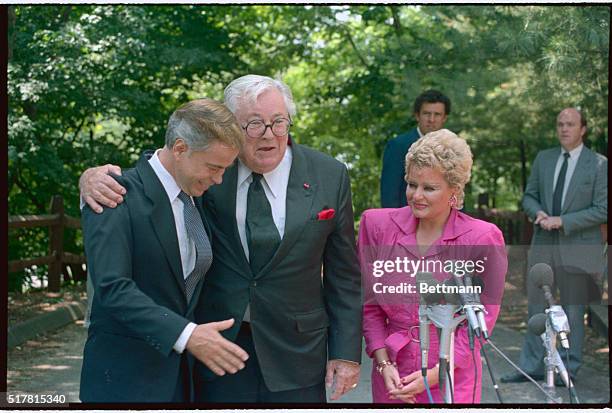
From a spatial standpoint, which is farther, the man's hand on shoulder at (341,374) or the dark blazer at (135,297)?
the man's hand on shoulder at (341,374)

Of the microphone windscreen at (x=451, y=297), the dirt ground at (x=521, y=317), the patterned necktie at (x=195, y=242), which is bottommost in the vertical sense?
the dirt ground at (x=521, y=317)

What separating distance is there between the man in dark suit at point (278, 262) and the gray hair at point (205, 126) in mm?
161

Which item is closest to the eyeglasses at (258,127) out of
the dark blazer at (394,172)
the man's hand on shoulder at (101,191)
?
the man's hand on shoulder at (101,191)

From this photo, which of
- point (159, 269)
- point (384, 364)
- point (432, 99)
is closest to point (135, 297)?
point (159, 269)

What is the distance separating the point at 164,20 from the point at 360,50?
178cm

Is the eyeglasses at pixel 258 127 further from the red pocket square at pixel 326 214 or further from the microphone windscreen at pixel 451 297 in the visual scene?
the microphone windscreen at pixel 451 297

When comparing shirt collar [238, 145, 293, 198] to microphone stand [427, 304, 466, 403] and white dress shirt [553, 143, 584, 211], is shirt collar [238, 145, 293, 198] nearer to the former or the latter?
microphone stand [427, 304, 466, 403]

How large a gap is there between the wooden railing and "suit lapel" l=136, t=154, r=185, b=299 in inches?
219

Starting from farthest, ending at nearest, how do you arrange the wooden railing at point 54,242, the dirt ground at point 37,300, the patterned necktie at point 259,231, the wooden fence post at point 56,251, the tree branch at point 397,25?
the wooden fence post at point 56,251, the wooden railing at point 54,242, the tree branch at point 397,25, the dirt ground at point 37,300, the patterned necktie at point 259,231

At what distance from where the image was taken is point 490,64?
7.07 meters

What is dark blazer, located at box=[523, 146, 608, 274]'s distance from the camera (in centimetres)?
531

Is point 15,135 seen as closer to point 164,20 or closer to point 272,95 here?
point 164,20

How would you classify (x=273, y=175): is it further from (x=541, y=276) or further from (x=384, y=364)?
(x=541, y=276)

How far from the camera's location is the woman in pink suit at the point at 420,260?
9.72 feet
